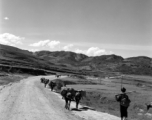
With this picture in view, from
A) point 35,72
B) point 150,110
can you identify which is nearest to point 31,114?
point 150,110

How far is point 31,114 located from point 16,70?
100577mm

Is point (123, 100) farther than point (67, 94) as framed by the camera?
No

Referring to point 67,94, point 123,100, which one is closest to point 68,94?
point 67,94

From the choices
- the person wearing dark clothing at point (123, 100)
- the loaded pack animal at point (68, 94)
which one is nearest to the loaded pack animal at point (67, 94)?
the loaded pack animal at point (68, 94)

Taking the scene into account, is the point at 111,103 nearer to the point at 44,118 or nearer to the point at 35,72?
the point at 44,118

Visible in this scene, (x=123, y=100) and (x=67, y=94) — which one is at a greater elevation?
(x=123, y=100)

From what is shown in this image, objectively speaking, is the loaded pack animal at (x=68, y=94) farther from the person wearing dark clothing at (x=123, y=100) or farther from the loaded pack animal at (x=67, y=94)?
the person wearing dark clothing at (x=123, y=100)

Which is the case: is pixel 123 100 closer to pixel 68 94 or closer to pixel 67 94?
pixel 68 94

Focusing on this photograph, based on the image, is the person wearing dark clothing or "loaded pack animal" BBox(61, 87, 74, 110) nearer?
the person wearing dark clothing

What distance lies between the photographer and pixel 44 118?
1591 centimetres

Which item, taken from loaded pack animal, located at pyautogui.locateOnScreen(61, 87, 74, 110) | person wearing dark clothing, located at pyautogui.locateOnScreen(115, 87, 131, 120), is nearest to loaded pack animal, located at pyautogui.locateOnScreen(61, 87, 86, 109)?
loaded pack animal, located at pyautogui.locateOnScreen(61, 87, 74, 110)

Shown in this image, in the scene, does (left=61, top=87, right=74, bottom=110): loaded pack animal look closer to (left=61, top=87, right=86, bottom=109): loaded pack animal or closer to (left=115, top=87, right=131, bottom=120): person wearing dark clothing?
(left=61, top=87, right=86, bottom=109): loaded pack animal

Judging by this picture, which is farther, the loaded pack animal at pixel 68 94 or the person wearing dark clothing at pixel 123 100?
the loaded pack animal at pixel 68 94

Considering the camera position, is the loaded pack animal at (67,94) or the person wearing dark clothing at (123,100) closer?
the person wearing dark clothing at (123,100)
